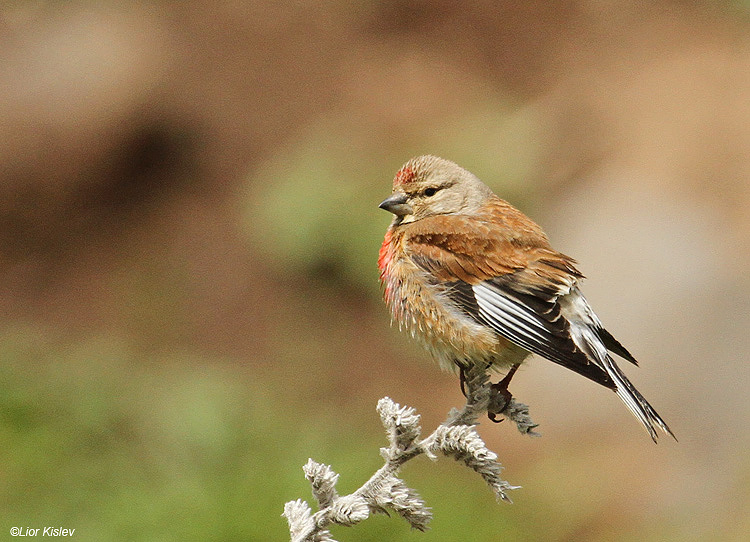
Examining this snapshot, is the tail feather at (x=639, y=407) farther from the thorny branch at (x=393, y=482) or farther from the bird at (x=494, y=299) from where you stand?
the thorny branch at (x=393, y=482)

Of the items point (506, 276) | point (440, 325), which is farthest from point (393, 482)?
point (506, 276)

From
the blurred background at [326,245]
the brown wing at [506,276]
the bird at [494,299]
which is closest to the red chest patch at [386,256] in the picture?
the bird at [494,299]

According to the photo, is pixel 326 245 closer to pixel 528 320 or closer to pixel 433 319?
pixel 433 319

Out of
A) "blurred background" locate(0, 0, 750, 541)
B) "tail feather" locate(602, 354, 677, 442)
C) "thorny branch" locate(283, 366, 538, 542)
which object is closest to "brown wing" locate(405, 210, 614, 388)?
"tail feather" locate(602, 354, 677, 442)

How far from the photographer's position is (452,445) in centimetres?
221

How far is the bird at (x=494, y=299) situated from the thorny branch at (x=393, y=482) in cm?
86

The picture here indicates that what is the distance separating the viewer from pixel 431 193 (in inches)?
163

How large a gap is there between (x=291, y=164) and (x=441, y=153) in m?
1.40

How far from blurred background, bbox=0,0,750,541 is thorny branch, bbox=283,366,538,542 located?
9.03ft

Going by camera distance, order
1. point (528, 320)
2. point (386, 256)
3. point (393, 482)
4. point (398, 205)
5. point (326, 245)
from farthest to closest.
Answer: point (326, 245)
point (398, 205)
point (386, 256)
point (528, 320)
point (393, 482)

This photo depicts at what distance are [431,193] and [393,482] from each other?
7.41 ft

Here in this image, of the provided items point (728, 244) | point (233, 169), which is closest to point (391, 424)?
point (728, 244)

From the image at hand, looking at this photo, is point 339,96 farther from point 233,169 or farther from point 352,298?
point 352,298


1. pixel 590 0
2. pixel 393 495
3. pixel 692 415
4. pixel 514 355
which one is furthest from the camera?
pixel 590 0
